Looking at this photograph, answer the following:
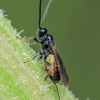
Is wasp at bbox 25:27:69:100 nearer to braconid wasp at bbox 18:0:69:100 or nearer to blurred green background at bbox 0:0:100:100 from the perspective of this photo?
braconid wasp at bbox 18:0:69:100

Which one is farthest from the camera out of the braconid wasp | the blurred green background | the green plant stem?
the blurred green background

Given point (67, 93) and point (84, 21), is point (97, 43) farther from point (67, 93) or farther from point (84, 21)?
point (67, 93)

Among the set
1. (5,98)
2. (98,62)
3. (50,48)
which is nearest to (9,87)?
(5,98)

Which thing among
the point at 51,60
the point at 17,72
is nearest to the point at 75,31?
the point at 51,60

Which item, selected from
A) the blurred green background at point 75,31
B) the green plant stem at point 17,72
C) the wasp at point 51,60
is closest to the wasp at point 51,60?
the wasp at point 51,60

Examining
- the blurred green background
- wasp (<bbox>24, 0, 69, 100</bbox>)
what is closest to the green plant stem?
wasp (<bbox>24, 0, 69, 100</bbox>)

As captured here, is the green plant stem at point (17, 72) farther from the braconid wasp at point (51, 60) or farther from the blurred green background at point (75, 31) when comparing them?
the blurred green background at point (75, 31)

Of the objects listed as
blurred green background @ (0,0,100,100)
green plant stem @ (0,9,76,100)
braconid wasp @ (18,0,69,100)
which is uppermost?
blurred green background @ (0,0,100,100)

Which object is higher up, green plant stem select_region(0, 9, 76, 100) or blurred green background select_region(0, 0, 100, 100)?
blurred green background select_region(0, 0, 100, 100)
